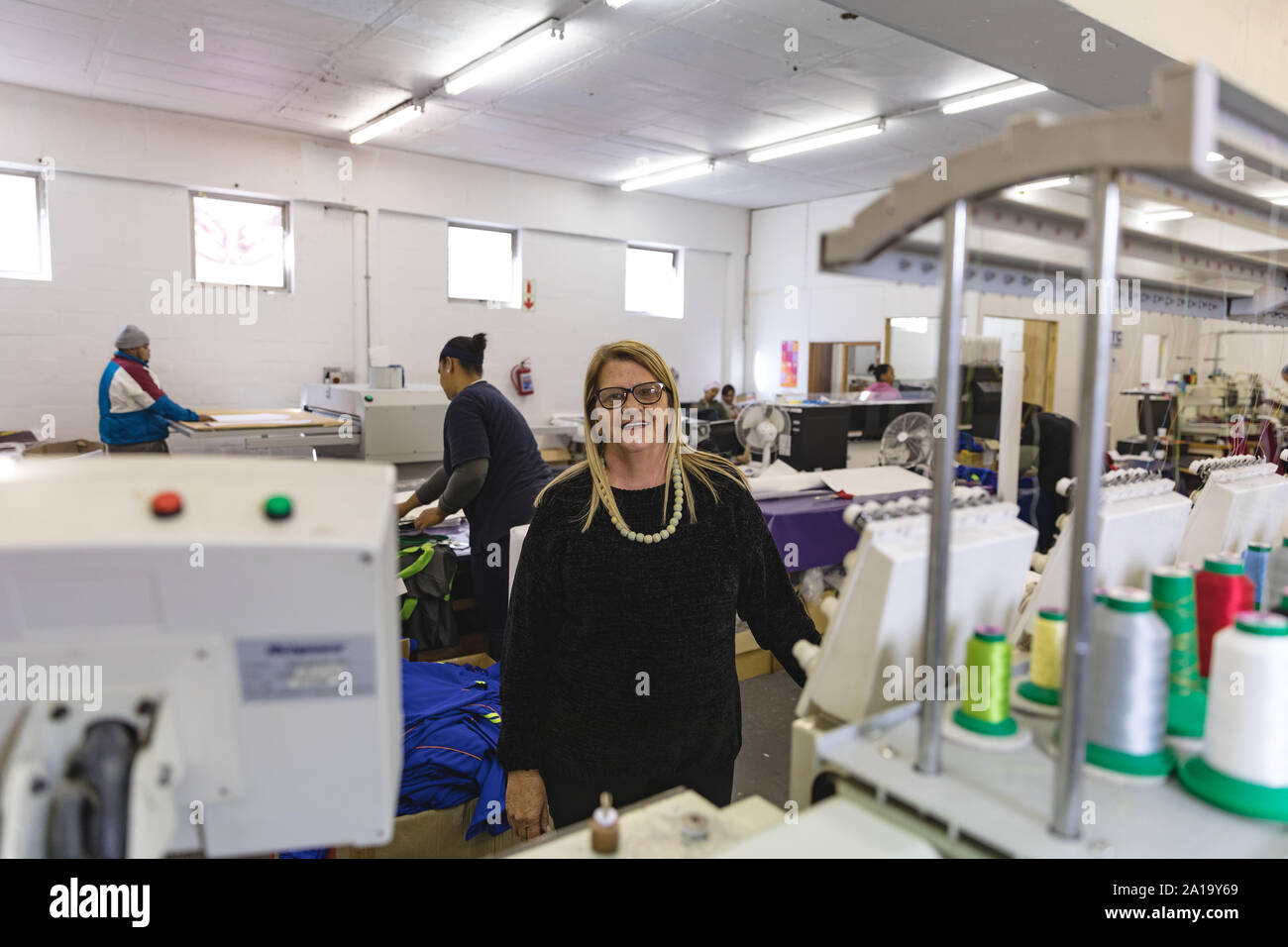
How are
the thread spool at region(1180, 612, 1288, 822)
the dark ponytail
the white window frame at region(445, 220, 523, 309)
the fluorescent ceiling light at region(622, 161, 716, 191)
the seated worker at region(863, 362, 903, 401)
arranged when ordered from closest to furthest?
the thread spool at region(1180, 612, 1288, 822), the dark ponytail, the seated worker at region(863, 362, 903, 401), the fluorescent ceiling light at region(622, 161, 716, 191), the white window frame at region(445, 220, 523, 309)

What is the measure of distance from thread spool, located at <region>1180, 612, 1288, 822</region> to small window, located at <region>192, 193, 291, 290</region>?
23.9 ft

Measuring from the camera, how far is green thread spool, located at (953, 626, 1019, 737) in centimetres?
98

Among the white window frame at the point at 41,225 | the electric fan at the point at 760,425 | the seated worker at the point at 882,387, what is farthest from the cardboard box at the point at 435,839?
the white window frame at the point at 41,225

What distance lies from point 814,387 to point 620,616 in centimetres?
865

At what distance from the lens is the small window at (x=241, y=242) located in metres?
6.73

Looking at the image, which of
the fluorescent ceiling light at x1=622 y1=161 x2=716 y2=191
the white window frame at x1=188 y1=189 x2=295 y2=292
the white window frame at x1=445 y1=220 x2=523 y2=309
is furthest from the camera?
the white window frame at x1=445 y1=220 x2=523 y2=309

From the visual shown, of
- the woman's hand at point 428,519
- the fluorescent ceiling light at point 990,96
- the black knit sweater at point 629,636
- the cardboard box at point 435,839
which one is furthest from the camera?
the fluorescent ceiling light at point 990,96

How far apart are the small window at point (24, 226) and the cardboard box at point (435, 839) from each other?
19.0ft

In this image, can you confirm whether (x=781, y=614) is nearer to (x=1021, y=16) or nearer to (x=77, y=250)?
(x=1021, y=16)

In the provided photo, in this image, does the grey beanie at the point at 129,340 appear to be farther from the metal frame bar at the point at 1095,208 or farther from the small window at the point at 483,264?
the metal frame bar at the point at 1095,208

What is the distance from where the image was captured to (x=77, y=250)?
20.0ft

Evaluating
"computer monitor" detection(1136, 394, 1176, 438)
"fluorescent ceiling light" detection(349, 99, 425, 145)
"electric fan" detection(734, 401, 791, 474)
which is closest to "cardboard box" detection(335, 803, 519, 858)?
"electric fan" detection(734, 401, 791, 474)

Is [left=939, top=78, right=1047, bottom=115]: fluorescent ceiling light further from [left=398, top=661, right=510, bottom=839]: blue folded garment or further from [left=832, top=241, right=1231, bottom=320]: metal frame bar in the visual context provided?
[left=398, top=661, right=510, bottom=839]: blue folded garment
